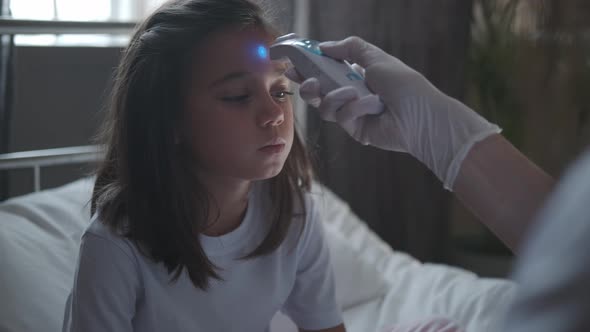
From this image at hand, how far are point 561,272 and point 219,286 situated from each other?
84 cm

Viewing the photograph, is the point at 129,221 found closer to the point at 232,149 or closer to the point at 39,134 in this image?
the point at 232,149

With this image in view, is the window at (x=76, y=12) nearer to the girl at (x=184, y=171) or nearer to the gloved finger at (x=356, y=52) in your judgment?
the girl at (x=184, y=171)

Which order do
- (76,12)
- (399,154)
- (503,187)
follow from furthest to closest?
(399,154), (76,12), (503,187)

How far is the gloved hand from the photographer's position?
37.1 inches

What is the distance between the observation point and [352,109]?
93cm

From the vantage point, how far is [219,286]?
1.12 metres

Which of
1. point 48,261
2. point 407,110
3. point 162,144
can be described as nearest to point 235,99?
point 162,144

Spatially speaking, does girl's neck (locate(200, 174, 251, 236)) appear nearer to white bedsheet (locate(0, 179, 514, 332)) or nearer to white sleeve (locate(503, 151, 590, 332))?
white bedsheet (locate(0, 179, 514, 332))

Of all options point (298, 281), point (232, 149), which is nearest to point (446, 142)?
point (232, 149)

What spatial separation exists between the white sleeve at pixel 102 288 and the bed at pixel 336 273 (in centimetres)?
20

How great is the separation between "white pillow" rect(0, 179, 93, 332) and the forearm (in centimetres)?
64

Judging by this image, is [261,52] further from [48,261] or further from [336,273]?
[336,273]

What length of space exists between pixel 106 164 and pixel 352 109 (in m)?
0.44

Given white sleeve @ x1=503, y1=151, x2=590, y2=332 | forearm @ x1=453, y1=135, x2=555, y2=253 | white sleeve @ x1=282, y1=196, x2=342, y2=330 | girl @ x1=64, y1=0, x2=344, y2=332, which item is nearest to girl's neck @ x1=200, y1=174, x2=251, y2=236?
girl @ x1=64, y1=0, x2=344, y2=332
